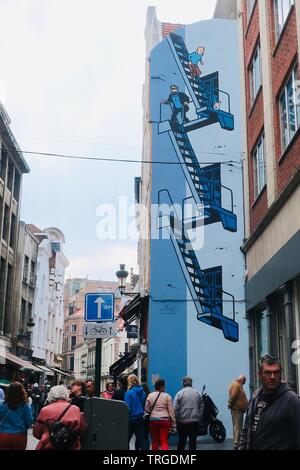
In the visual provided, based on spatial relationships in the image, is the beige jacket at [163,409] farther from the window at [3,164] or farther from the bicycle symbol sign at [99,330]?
the window at [3,164]

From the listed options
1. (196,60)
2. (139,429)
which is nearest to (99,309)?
(139,429)

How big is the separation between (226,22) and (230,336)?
35.8ft

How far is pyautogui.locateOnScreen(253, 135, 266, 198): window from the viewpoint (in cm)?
1605

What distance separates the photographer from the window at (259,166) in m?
Answer: 16.0

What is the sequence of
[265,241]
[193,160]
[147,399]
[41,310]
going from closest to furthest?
[147,399], [265,241], [193,160], [41,310]

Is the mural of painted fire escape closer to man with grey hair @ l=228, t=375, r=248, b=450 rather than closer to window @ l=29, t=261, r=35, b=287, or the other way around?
man with grey hair @ l=228, t=375, r=248, b=450

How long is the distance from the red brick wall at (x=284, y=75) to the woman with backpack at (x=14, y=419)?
23.2 ft

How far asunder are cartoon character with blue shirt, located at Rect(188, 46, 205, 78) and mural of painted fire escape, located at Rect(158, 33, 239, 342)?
0.13 metres

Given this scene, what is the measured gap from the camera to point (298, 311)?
11.8 metres

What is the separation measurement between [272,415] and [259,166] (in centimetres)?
1246

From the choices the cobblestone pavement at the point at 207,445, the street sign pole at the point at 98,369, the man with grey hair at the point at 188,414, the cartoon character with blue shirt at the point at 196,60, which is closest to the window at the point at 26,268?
the cartoon character with blue shirt at the point at 196,60

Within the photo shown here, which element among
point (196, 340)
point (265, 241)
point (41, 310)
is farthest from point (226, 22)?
point (41, 310)

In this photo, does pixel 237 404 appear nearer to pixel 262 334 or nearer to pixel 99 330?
pixel 262 334

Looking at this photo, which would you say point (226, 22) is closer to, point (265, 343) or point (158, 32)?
point (158, 32)
